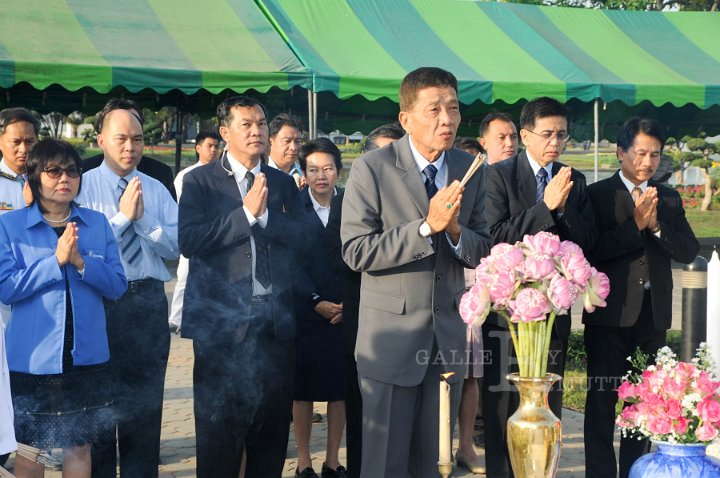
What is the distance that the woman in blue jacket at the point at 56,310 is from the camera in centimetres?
426

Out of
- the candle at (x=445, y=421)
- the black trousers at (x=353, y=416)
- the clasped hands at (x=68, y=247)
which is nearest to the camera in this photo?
the candle at (x=445, y=421)

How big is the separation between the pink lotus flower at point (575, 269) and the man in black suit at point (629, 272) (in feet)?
6.01

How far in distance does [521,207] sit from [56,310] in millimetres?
2426

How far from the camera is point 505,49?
13031 mm

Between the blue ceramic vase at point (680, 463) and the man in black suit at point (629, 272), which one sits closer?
the blue ceramic vase at point (680, 463)

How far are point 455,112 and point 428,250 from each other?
61 cm

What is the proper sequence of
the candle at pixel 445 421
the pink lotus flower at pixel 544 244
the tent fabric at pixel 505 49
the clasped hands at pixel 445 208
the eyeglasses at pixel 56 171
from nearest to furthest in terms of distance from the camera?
1. the candle at pixel 445 421
2. the pink lotus flower at pixel 544 244
3. the clasped hands at pixel 445 208
4. the eyeglasses at pixel 56 171
5. the tent fabric at pixel 505 49

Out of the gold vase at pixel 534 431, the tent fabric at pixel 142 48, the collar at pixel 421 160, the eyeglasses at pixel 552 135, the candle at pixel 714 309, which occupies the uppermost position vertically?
the tent fabric at pixel 142 48

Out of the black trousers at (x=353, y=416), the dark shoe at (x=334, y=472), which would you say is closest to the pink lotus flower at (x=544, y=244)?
the black trousers at (x=353, y=416)

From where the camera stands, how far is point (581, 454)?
6.14 metres

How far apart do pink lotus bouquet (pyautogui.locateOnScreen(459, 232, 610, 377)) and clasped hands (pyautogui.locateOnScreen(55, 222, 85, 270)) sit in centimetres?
194

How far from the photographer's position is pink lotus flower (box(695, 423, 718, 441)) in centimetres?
326

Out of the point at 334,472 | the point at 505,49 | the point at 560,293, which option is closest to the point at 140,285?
the point at 334,472

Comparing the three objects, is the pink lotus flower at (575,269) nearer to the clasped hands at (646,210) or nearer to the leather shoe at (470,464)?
the clasped hands at (646,210)
